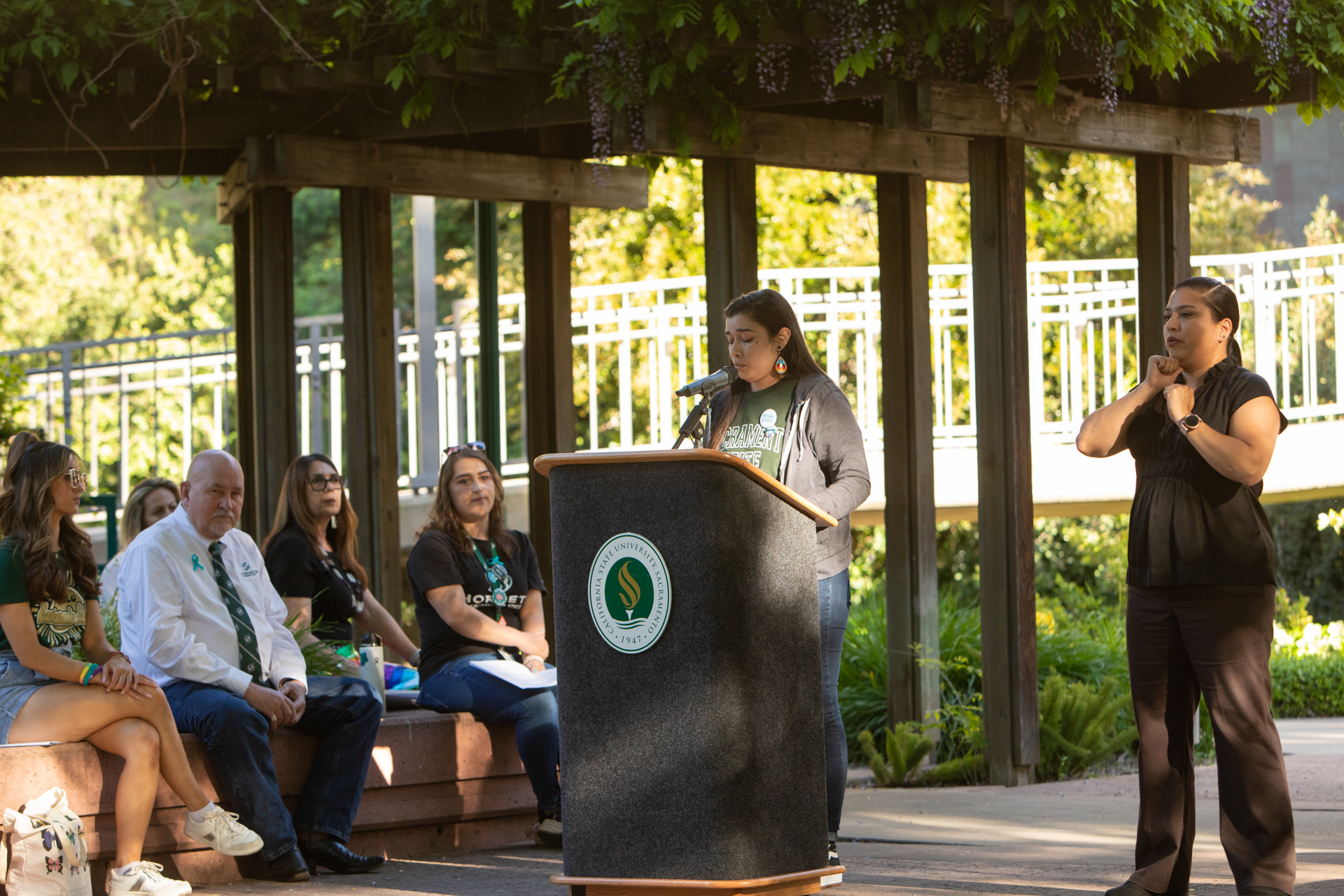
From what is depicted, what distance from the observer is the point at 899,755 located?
6.87 meters


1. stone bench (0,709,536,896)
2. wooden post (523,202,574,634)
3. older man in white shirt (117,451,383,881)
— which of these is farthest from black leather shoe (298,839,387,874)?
wooden post (523,202,574,634)

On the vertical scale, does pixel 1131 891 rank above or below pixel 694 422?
below

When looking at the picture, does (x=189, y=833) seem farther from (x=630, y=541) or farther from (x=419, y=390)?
(x=419, y=390)

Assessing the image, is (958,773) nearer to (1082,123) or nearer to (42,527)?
(1082,123)

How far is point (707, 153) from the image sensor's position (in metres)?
6.74

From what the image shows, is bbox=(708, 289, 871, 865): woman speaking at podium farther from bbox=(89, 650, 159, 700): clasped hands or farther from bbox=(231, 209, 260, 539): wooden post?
bbox=(231, 209, 260, 539): wooden post

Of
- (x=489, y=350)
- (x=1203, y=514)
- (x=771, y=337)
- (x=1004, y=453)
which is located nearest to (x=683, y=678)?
(x=771, y=337)

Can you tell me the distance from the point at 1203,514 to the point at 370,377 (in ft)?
14.9

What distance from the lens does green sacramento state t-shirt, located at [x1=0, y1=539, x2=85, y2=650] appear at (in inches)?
174

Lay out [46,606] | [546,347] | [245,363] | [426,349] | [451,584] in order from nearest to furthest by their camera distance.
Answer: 1. [46,606]
2. [451,584]
3. [546,347]
4. [245,363]
5. [426,349]

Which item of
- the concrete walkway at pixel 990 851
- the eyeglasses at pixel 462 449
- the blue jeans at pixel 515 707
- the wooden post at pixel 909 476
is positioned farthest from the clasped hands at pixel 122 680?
the wooden post at pixel 909 476

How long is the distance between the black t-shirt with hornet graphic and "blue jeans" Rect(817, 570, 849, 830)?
1.51 metres

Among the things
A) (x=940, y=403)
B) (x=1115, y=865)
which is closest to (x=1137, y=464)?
(x=1115, y=865)

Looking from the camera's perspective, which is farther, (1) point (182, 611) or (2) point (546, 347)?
(2) point (546, 347)
